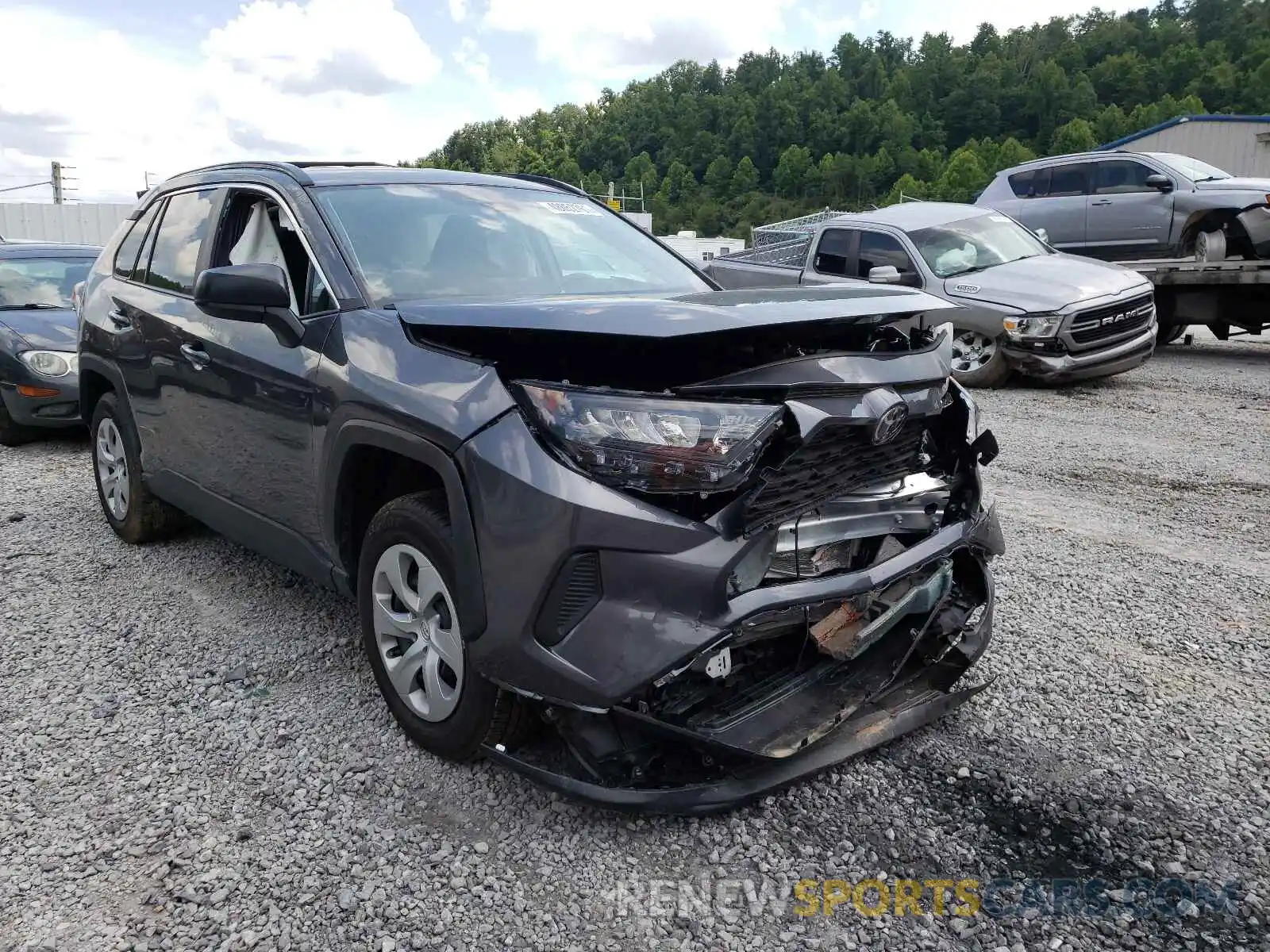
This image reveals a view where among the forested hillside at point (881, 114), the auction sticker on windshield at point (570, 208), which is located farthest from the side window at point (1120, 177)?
the forested hillside at point (881, 114)

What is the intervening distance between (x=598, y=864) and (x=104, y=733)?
5.89ft

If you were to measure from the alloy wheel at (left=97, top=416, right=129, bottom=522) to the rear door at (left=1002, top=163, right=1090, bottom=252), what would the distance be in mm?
12298

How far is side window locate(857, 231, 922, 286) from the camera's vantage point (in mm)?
9625

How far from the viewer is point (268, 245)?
11.8 feet

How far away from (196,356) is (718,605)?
2624 millimetres

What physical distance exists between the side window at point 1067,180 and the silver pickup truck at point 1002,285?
3326 mm

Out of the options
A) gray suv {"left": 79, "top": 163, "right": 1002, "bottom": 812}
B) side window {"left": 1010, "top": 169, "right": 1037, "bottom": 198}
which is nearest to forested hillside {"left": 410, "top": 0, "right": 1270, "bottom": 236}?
side window {"left": 1010, "top": 169, "right": 1037, "bottom": 198}

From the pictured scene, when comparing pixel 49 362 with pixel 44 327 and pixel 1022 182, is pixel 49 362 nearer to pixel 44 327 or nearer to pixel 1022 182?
pixel 44 327

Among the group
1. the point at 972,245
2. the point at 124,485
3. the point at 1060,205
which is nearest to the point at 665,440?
the point at 124,485

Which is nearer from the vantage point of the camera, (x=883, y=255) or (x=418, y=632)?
(x=418, y=632)

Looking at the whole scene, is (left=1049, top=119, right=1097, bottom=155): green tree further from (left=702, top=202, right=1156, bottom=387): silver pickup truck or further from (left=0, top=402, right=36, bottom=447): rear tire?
(left=0, top=402, right=36, bottom=447): rear tire

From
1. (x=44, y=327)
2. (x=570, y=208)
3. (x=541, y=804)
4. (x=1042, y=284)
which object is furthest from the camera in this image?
(x=1042, y=284)

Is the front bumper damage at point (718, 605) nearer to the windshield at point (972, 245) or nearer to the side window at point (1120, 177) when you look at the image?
the windshield at point (972, 245)

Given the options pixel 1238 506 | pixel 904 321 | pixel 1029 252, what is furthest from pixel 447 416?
pixel 1029 252
